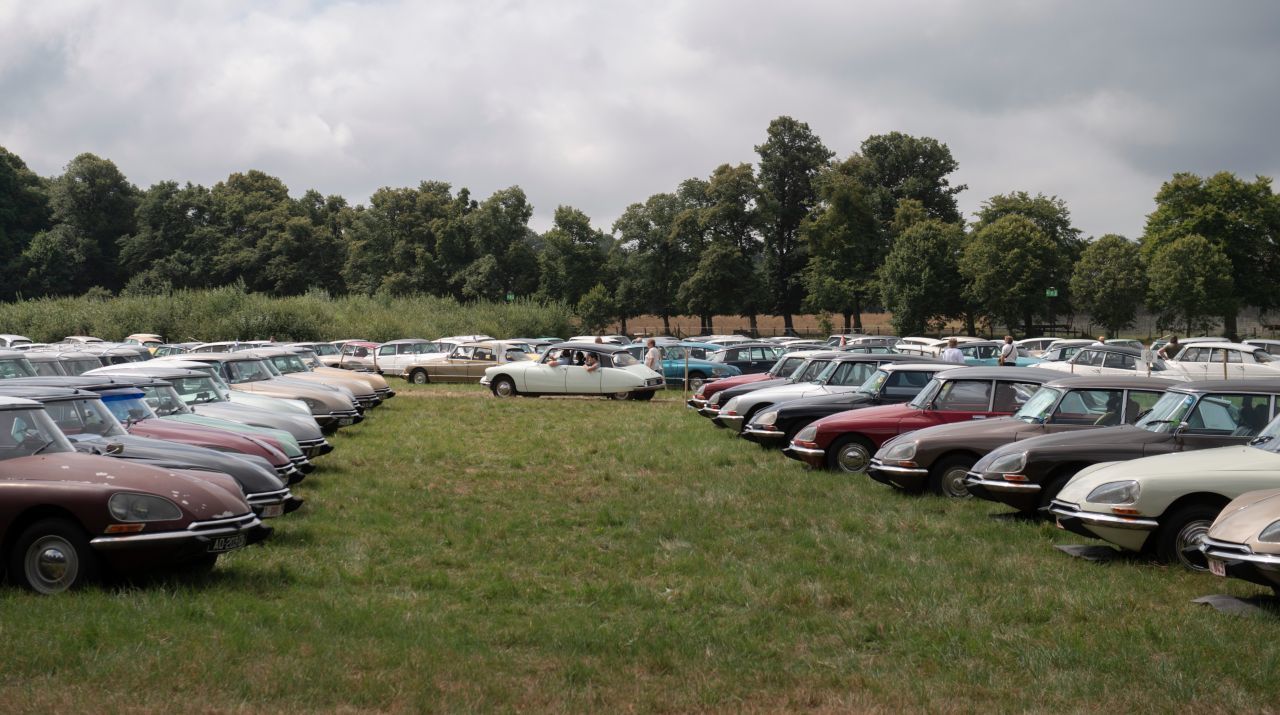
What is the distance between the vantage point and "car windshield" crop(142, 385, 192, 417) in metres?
13.2

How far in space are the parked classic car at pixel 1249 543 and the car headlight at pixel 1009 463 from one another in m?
3.27

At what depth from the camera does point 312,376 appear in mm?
23625

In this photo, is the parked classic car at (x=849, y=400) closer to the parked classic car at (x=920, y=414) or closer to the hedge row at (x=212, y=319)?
the parked classic car at (x=920, y=414)

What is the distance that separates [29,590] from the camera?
769cm

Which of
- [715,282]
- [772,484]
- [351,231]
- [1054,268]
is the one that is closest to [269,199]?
[351,231]

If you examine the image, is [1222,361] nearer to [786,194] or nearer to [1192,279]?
[1192,279]

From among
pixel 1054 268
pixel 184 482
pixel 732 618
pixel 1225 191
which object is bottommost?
pixel 732 618

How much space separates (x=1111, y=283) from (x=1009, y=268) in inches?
269

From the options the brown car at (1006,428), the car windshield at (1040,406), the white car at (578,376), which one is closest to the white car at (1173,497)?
the brown car at (1006,428)

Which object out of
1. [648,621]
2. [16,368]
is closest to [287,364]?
[16,368]

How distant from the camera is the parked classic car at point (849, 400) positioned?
16.8 meters

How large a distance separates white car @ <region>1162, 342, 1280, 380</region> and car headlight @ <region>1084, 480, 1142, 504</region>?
21484mm

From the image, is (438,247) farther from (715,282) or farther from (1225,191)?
(1225,191)

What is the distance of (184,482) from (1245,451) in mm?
8637
